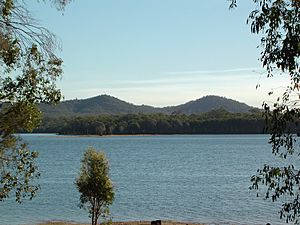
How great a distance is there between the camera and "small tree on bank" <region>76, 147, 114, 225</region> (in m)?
22.5

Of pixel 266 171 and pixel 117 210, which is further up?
pixel 266 171

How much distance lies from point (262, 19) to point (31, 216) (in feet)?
101

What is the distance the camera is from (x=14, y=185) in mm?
10914

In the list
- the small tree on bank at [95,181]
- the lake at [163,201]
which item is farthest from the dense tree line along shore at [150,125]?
the small tree on bank at [95,181]

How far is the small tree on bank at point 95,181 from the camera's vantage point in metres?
22.5

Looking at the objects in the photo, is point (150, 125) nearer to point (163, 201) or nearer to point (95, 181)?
point (163, 201)

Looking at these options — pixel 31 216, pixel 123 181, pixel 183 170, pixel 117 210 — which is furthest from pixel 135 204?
pixel 183 170

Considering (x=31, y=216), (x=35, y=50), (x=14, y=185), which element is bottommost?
(x=31, y=216)

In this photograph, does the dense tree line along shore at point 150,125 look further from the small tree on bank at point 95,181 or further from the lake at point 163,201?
the small tree on bank at point 95,181

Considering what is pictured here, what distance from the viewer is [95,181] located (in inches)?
884

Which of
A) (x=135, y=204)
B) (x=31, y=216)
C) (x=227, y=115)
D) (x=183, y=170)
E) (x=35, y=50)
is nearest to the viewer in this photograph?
(x=35, y=50)

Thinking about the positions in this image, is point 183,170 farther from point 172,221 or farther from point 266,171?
point 266,171

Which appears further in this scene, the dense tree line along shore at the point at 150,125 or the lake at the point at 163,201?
the dense tree line along shore at the point at 150,125

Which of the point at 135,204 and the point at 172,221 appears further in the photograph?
the point at 135,204
